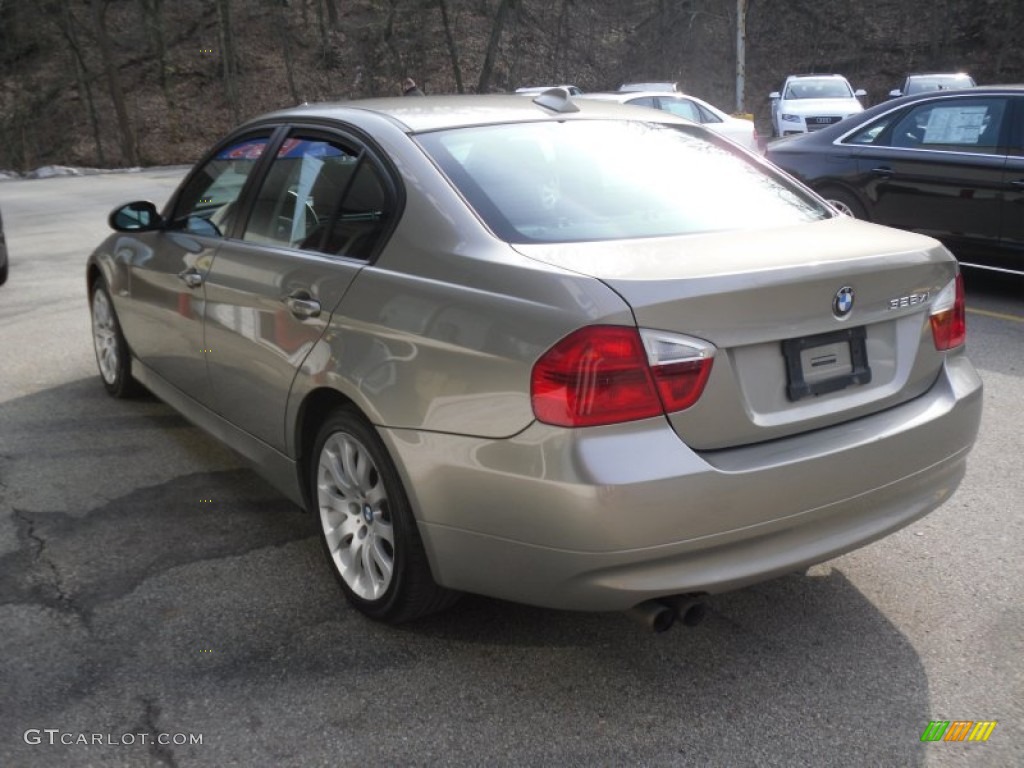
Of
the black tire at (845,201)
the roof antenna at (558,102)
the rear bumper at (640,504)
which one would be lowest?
the black tire at (845,201)

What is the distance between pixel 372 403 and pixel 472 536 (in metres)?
0.52

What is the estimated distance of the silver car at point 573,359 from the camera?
2.64 m

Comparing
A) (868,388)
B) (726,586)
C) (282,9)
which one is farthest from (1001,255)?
(282,9)

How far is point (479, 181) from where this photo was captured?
3275 mm

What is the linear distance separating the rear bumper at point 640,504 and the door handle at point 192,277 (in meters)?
1.66

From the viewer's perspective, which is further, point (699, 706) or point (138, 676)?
point (138, 676)

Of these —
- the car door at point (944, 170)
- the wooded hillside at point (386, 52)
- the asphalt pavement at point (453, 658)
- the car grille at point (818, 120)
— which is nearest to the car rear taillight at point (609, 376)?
the asphalt pavement at point (453, 658)

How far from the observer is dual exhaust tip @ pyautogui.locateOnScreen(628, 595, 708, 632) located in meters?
2.80

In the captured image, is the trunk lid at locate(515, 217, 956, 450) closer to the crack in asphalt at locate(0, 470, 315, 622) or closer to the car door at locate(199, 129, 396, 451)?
the car door at locate(199, 129, 396, 451)

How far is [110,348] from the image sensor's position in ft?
19.1

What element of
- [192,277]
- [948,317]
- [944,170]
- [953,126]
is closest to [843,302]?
[948,317]

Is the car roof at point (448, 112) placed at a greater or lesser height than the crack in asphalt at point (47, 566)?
greater

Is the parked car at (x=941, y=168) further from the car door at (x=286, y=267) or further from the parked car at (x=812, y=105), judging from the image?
the parked car at (x=812, y=105)

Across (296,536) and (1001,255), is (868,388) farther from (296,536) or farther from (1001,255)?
(1001,255)
